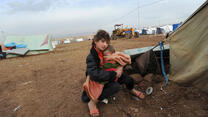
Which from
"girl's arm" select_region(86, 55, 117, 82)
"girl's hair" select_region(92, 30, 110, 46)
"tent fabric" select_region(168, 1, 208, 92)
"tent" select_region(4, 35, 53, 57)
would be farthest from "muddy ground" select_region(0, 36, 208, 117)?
"tent" select_region(4, 35, 53, 57)

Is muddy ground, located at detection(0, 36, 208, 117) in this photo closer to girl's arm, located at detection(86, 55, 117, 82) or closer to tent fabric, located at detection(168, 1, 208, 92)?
tent fabric, located at detection(168, 1, 208, 92)

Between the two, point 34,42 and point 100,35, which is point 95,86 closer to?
point 100,35

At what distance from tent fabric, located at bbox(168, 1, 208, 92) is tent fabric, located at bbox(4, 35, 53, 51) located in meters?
10.1

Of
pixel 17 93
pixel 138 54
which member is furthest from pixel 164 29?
pixel 17 93

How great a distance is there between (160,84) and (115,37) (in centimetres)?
1725

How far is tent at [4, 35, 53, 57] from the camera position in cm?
897

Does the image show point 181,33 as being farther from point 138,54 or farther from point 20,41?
point 20,41

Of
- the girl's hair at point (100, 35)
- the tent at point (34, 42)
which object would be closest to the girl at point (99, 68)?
the girl's hair at point (100, 35)

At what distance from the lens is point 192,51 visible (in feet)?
5.19

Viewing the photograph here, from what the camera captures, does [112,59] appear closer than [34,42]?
Yes

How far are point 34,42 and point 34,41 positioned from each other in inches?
4.8

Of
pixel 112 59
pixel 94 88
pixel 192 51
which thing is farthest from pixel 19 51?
pixel 192 51

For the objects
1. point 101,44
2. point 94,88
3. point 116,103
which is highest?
point 101,44

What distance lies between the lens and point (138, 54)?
266cm
